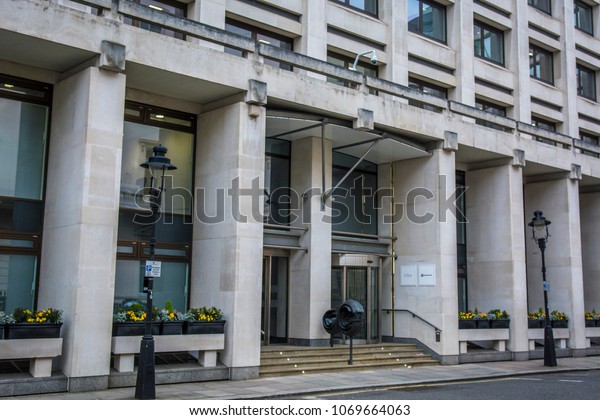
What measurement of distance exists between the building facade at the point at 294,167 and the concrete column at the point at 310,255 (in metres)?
0.06

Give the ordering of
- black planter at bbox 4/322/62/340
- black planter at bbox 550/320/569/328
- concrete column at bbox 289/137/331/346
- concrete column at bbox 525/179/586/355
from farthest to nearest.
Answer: concrete column at bbox 525/179/586/355 → black planter at bbox 550/320/569/328 → concrete column at bbox 289/137/331/346 → black planter at bbox 4/322/62/340

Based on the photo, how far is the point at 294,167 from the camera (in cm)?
2259

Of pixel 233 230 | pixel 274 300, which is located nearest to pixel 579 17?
pixel 274 300

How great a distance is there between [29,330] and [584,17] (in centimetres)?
3281

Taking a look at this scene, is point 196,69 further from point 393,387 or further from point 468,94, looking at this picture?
point 468,94

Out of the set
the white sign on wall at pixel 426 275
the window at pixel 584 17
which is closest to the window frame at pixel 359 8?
the white sign on wall at pixel 426 275

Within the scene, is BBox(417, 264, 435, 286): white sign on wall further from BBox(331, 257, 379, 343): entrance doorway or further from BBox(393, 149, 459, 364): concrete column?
BBox(331, 257, 379, 343): entrance doorway

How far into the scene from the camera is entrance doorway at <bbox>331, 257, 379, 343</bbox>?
23.0 meters

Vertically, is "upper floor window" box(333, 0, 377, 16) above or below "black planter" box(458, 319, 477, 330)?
above

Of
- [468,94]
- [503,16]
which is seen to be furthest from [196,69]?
[503,16]

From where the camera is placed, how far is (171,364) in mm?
17109

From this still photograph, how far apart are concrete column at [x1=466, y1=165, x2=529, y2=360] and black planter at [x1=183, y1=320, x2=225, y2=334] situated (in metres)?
12.4

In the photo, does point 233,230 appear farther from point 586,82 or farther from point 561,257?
point 586,82

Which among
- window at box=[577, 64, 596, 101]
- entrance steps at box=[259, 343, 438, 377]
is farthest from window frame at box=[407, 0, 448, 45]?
entrance steps at box=[259, 343, 438, 377]
